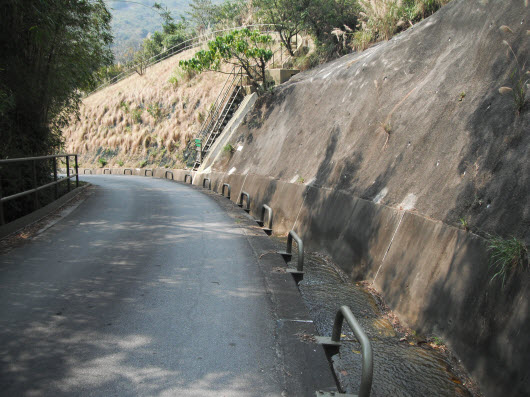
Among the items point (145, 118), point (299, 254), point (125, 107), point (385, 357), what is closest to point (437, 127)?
point (299, 254)

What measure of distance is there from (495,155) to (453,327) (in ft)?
7.43

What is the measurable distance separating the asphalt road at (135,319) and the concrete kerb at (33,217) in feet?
1.85

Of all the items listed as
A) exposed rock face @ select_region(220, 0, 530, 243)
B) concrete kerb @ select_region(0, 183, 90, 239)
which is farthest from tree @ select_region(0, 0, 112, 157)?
exposed rock face @ select_region(220, 0, 530, 243)

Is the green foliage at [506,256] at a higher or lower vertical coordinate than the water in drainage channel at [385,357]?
higher

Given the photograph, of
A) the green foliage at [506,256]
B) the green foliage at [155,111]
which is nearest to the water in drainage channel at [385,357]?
the green foliage at [506,256]

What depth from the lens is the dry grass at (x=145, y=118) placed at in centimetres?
3101

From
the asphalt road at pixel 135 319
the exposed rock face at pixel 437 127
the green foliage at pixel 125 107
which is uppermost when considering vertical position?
the green foliage at pixel 125 107

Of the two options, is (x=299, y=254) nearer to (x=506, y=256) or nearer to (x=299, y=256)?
(x=299, y=256)

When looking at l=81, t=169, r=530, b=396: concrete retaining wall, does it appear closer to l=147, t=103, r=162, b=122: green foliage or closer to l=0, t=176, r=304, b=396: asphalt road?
l=0, t=176, r=304, b=396: asphalt road

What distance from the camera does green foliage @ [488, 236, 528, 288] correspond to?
3.82 m

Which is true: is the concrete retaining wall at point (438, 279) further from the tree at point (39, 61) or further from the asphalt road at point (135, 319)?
the tree at point (39, 61)

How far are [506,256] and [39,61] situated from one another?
36.7 ft

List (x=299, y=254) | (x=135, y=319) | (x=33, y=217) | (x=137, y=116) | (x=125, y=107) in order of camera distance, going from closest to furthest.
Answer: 1. (x=135, y=319)
2. (x=299, y=254)
3. (x=33, y=217)
4. (x=137, y=116)
5. (x=125, y=107)

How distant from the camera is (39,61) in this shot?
10.6m
